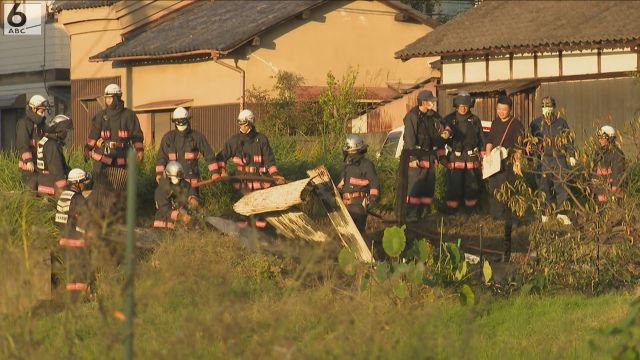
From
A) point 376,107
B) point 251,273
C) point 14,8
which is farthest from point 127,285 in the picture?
point 14,8

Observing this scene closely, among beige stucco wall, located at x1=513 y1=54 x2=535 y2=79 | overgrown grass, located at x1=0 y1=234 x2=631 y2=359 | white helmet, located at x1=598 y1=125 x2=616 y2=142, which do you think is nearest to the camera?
overgrown grass, located at x1=0 y1=234 x2=631 y2=359

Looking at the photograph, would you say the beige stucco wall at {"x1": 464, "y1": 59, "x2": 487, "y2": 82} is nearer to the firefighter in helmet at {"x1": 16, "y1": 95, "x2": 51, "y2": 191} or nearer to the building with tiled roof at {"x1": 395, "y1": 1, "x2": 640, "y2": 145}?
the building with tiled roof at {"x1": 395, "y1": 1, "x2": 640, "y2": 145}

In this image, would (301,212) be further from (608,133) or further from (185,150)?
(608,133)

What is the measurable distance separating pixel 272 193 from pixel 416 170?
14.5ft

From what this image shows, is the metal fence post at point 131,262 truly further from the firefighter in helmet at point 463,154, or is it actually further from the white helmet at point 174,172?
the firefighter in helmet at point 463,154

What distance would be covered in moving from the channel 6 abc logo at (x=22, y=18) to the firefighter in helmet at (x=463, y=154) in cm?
2337

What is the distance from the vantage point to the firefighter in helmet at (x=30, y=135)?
60.1ft

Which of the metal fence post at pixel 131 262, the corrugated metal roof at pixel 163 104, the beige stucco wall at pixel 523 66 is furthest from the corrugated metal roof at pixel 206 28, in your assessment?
the metal fence post at pixel 131 262

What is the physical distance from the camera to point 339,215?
51.2ft

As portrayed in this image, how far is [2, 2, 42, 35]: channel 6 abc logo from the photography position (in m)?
41.4

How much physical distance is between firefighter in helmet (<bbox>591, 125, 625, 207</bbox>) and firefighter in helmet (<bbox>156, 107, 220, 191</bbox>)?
4789mm

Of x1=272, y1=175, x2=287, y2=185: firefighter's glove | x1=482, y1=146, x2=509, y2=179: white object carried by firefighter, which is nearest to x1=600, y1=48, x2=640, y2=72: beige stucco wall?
x1=482, y1=146, x2=509, y2=179: white object carried by firefighter

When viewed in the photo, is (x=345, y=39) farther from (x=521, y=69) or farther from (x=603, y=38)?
(x=603, y=38)

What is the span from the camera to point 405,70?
36500 mm
